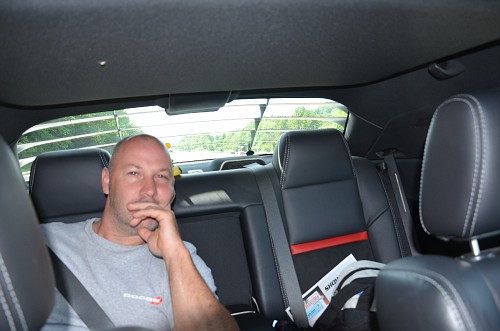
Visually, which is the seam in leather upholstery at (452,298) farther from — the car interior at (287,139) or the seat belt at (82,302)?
the seat belt at (82,302)

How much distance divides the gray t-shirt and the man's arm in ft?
0.35

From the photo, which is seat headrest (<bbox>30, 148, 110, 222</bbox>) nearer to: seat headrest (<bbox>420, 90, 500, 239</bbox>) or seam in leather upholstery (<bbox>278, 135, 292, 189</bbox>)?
seam in leather upholstery (<bbox>278, 135, 292, 189</bbox>)

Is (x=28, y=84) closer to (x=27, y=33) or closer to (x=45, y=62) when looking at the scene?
(x=45, y=62)

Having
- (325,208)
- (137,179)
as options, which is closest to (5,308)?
(137,179)

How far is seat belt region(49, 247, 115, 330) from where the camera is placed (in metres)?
1.82

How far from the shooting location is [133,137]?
229 cm

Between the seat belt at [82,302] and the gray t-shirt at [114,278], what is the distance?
28mm

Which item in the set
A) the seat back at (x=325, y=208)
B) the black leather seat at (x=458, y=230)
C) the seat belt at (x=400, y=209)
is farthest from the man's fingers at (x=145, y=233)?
the seat belt at (x=400, y=209)

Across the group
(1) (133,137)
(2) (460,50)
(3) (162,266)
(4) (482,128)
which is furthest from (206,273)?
(2) (460,50)

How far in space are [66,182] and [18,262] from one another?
168 cm

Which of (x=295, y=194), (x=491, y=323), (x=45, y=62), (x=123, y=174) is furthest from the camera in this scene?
(x=295, y=194)

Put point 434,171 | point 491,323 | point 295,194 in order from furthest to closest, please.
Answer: point 295,194, point 434,171, point 491,323

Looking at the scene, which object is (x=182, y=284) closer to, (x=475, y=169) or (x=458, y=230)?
(x=458, y=230)

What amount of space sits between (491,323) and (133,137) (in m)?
1.80
